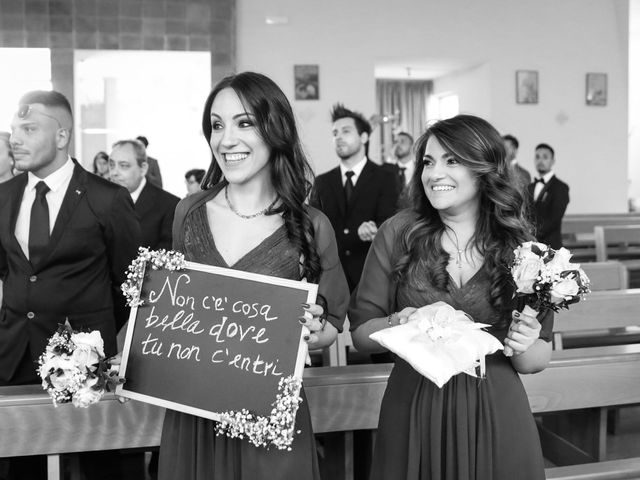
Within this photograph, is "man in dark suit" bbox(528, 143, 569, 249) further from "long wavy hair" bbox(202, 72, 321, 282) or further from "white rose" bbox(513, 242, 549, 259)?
"long wavy hair" bbox(202, 72, 321, 282)

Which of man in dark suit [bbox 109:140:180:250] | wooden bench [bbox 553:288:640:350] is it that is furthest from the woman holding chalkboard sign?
man in dark suit [bbox 109:140:180:250]

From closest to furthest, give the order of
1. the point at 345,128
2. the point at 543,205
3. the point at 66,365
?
1. the point at 66,365
2. the point at 345,128
3. the point at 543,205

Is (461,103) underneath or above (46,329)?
above

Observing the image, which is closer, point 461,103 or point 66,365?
point 66,365

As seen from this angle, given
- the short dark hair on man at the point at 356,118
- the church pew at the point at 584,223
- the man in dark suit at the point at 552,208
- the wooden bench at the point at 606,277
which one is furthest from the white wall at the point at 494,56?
the wooden bench at the point at 606,277

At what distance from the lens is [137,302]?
188cm

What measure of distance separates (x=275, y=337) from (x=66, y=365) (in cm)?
52

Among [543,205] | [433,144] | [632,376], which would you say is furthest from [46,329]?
[543,205]

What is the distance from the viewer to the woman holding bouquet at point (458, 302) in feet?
6.60

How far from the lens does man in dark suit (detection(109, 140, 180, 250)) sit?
5059 millimetres

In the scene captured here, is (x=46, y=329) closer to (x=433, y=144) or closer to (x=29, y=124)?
(x=29, y=124)

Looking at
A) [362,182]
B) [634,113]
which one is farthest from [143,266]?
[634,113]

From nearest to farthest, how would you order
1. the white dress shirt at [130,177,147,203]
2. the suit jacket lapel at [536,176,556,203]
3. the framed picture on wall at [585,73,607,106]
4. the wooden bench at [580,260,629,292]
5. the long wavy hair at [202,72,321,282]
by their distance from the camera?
the long wavy hair at [202,72,321,282] < the wooden bench at [580,260,629,292] < the white dress shirt at [130,177,147,203] < the suit jacket lapel at [536,176,556,203] < the framed picture on wall at [585,73,607,106]

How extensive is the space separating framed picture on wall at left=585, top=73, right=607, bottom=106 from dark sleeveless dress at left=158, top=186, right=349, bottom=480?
12.5 m
